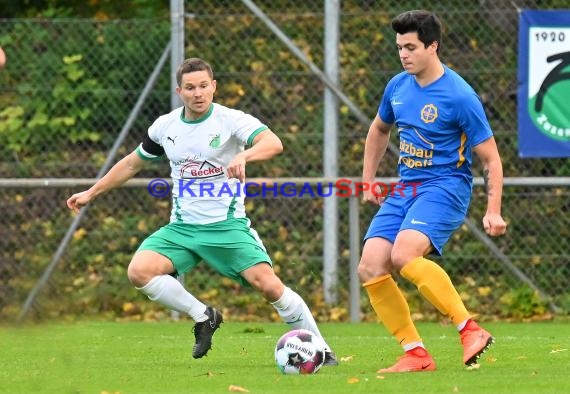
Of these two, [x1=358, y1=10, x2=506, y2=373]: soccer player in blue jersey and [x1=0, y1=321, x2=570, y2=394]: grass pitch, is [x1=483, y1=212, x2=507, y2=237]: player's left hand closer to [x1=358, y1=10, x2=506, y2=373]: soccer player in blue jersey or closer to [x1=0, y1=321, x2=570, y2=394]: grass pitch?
[x1=358, y1=10, x2=506, y2=373]: soccer player in blue jersey

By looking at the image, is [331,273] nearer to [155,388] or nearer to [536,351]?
[536,351]

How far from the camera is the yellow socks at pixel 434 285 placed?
262 inches

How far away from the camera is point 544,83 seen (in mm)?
11156

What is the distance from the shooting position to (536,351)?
8070 millimetres

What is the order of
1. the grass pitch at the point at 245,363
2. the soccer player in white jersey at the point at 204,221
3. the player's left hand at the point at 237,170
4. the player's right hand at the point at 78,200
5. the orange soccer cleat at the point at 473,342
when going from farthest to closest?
the player's right hand at the point at 78,200, the soccer player in white jersey at the point at 204,221, the player's left hand at the point at 237,170, the orange soccer cleat at the point at 473,342, the grass pitch at the point at 245,363

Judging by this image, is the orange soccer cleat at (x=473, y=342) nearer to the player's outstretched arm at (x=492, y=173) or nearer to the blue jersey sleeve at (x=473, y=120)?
the player's outstretched arm at (x=492, y=173)

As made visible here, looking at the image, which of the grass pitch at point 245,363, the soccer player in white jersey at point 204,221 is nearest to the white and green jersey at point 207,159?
the soccer player in white jersey at point 204,221

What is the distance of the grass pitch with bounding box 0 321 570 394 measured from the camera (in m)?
6.03

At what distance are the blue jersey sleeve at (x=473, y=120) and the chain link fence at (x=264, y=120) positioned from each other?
471cm

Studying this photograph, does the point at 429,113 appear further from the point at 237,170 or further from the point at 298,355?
the point at 298,355

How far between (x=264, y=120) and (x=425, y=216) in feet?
18.2

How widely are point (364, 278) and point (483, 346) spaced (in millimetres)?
797

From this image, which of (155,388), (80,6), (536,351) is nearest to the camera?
(155,388)

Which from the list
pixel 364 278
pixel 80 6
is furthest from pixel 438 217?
pixel 80 6
